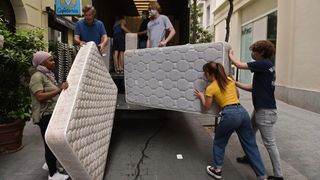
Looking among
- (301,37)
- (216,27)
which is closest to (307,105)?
(301,37)

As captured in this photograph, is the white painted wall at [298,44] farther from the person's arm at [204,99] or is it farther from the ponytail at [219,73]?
the ponytail at [219,73]

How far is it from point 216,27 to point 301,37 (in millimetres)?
16356

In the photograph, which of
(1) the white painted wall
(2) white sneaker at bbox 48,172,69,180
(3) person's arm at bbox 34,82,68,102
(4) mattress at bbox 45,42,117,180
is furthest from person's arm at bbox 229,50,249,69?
(1) the white painted wall

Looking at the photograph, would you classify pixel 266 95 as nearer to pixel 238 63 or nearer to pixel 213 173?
pixel 238 63

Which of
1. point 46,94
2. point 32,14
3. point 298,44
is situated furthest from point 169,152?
point 298,44

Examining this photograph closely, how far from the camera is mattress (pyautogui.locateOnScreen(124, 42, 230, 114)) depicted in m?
4.33

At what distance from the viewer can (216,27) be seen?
2662 cm

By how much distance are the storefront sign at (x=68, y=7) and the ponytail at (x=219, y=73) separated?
7799mm

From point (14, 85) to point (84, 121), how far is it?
2.14m

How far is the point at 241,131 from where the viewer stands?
13.3 feet

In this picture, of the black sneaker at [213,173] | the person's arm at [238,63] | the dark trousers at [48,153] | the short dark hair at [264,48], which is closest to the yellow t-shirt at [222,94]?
the person's arm at [238,63]

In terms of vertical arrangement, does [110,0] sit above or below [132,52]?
above

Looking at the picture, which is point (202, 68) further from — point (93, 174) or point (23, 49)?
point (23, 49)

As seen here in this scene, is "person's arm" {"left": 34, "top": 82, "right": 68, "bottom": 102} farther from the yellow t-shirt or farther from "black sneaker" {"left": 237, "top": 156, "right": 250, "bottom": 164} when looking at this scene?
"black sneaker" {"left": 237, "top": 156, "right": 250, "bottom": 164}
